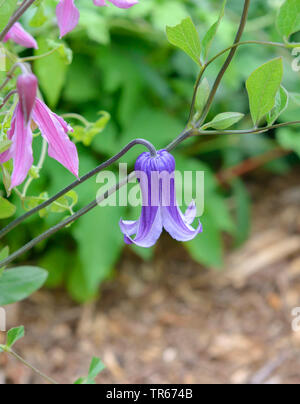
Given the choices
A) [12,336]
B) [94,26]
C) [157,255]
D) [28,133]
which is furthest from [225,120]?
[157,255]

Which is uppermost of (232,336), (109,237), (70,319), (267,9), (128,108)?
(267,9)

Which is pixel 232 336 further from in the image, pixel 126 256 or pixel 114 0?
pixel 114 0

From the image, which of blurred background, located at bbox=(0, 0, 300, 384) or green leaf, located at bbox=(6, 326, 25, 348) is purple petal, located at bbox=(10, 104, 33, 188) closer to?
green leaf, located at bbox=(6, 326, 25, 348)

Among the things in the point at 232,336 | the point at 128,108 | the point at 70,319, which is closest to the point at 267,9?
the point at 128,108

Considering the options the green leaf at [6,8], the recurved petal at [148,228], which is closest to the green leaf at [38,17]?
the green leaf at [6,8]

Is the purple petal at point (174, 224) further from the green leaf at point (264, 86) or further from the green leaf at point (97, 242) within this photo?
the green leaf at point (97, 242)

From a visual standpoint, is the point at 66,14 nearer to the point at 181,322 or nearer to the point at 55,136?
the point at 55,136

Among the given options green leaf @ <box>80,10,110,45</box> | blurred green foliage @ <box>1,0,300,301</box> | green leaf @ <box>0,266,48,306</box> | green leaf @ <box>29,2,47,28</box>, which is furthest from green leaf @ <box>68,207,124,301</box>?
green leaf @ <box>29,2,47,28</box>
